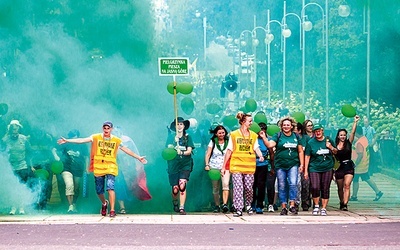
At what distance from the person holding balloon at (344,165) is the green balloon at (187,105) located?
236cm

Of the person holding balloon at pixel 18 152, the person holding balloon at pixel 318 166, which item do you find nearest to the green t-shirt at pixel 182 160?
the person holding balloon at pixel 318 166

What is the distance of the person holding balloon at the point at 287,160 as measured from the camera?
16891 millimetres

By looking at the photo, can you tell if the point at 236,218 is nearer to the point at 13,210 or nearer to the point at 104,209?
the point at 104,209

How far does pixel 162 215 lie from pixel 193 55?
126 inches

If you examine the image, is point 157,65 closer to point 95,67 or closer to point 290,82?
point 95,67

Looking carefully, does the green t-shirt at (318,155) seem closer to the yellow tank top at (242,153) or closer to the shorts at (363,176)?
the yellow tank top at (242,153)

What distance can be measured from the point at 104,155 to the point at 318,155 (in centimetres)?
322

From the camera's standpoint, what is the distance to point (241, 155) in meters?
16.6

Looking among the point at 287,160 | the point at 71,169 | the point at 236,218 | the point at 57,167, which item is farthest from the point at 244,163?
the point at 57,167

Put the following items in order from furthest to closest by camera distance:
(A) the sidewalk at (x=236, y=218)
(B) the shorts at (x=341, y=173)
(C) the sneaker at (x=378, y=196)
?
(C) the sneaker at (x=378, y=196), (B) the shorts at (x=341, y=173), (A) the sidewalk at (x=236, y=218)

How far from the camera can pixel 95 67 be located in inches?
716

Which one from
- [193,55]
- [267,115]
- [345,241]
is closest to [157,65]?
[193,55]

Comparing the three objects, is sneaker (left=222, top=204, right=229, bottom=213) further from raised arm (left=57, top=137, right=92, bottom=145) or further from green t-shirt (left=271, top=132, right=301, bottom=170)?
raised arm (left=57, top=137, right=92, bottom=145)

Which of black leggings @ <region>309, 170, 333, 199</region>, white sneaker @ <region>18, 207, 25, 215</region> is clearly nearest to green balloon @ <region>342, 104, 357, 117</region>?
black leggings @ <region>309, 170, 333, 199</region>
